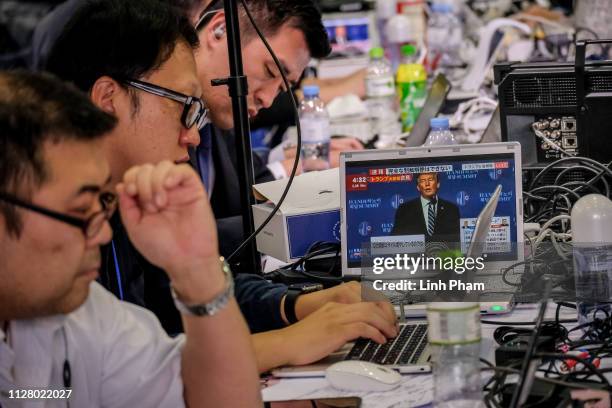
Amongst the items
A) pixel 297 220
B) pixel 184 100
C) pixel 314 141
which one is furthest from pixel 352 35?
pixel 184 100

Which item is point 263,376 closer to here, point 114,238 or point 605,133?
point 114,238

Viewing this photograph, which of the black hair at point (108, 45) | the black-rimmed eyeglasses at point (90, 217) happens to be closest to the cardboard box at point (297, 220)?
the black hair at point (108, 45)

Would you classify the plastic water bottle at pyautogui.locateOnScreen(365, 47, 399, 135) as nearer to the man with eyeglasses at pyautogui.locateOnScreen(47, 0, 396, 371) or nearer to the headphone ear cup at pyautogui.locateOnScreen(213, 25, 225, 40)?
the headphone ear cup at pyautogui.locateOnScreen(213, 25, 225, 40)

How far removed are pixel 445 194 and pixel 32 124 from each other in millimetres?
842

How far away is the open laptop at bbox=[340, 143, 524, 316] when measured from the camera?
1.76 m

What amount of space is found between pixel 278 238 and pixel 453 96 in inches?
71.1

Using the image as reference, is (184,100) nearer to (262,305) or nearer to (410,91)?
(262,305)

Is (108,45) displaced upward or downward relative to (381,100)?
upward

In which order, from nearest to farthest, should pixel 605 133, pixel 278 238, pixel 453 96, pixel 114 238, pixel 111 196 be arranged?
pixel 111 196 → pixel 114 238 → pixel 278 238 → pixel 605 133 → pixel 453 96

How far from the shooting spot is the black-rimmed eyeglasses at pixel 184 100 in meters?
1.81

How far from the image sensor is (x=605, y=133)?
2.15 metres

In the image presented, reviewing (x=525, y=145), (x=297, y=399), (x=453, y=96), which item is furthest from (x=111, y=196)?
(x=453, y=96)

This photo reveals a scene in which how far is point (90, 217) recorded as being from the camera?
1.19 m

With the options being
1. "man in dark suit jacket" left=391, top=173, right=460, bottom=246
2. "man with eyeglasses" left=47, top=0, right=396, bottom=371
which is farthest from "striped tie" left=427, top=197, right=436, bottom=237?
"man with eyeglasses" left=47, top=0, right=396, bottom=371
